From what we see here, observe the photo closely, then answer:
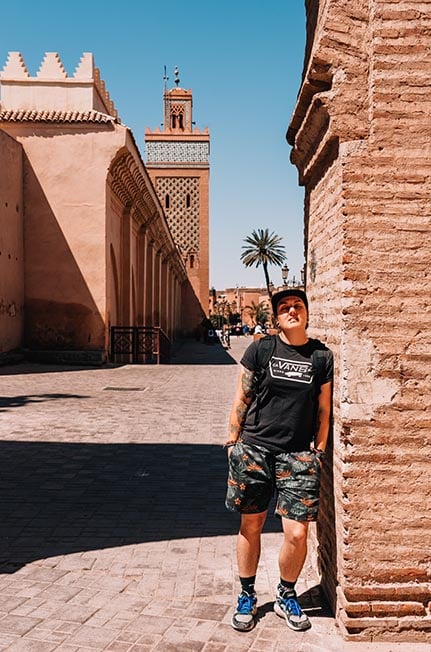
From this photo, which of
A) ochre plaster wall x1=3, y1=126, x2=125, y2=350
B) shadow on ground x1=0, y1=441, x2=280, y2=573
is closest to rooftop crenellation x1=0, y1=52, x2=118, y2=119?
ochre plaster wall x1=3, y1=126, x2=125, y2=350

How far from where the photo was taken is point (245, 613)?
3418 mm

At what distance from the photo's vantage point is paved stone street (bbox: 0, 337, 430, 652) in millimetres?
3295

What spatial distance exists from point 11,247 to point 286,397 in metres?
18.3

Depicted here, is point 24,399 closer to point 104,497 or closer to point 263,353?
point 104,497

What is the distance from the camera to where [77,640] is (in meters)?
3.22

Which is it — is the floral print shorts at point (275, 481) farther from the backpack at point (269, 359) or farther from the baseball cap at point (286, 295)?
the baseball cap at point (286, 295)

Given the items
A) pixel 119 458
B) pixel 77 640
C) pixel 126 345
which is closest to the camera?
pixel 77 640

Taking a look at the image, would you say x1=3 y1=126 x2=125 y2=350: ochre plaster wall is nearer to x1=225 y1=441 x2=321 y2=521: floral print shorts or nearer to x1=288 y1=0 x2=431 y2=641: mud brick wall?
x1=225 y1=441 x2=321 y2=521: floral print shorts

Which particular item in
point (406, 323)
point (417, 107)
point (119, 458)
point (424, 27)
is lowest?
point (119, 458)

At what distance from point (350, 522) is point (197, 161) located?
5204cm

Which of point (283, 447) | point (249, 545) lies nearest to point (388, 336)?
point (283, 447)

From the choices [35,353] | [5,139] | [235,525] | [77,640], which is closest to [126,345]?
[35,353]

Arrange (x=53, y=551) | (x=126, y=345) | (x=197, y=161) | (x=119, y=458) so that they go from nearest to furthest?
(x=53, y=551)
(x=119, y=458)
(x=126, y=345)
(x=197, y=161)

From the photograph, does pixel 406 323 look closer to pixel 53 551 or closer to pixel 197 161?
pixel 53 551
